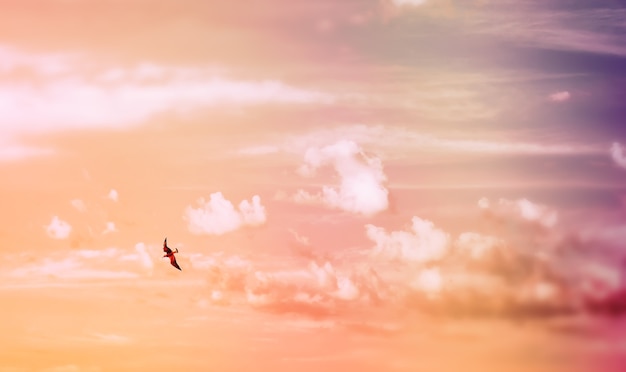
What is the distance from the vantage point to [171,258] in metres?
28.5
